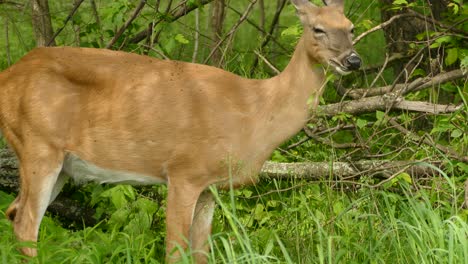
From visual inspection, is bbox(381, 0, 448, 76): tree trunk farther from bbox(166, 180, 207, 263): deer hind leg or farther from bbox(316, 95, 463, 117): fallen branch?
bbox(166, 180, 207, 263): deer hind leg

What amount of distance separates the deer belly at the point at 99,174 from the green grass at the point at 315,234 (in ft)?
1.06

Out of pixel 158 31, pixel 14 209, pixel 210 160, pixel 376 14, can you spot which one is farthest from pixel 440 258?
pixel 376 14

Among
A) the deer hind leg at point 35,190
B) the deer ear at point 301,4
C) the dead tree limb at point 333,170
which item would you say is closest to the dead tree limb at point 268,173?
the dead tree limb at point 333,170

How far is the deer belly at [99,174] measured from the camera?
22.0ft

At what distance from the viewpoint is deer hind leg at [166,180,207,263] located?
255 inches

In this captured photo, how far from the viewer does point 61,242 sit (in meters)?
6.58

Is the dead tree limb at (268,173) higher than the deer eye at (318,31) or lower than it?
lower

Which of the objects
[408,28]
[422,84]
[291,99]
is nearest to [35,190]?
[291,99]

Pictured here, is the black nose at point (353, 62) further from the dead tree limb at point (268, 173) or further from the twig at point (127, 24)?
the twig at point (127, 24)

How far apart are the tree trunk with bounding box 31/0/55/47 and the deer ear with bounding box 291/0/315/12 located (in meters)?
2.33

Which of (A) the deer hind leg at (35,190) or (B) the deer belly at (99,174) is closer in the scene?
(A) the deer hind leg at (35,190)

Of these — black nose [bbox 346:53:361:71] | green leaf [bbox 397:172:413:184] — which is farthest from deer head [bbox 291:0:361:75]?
green leaf [bbox 397:172:413:184]

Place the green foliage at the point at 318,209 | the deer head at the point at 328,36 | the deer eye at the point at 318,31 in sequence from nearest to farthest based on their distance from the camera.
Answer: the green foliage at the point at 318,209
the deer head at the point at 328,36
the deer eye at the point at 318,31

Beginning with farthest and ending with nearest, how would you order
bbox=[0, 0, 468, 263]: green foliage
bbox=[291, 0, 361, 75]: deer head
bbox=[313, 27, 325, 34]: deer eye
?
1. bbox=[313, 27, 325, 34]: deer eye
2. bbox=[291, 0, 361, 75]: deer head
3. bbox=[0, 0, 468, 263]: green foliage
